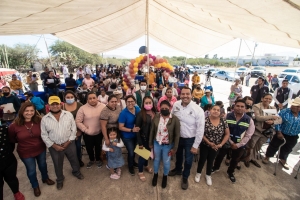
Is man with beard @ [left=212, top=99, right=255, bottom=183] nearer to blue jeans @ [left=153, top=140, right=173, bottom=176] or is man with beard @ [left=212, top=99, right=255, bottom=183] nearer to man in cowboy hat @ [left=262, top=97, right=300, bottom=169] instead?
man in cowboy hat @ [left=262, top=97, right=300, bottom=169]

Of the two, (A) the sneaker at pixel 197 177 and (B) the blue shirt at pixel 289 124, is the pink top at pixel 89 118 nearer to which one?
(A) the sneaker at pixel 197 177

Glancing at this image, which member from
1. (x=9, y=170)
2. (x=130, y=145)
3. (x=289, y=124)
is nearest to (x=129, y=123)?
(x=130, y=145)

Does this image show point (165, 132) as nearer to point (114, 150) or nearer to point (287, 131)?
point (114, 150)

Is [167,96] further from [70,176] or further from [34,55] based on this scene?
[34,55]

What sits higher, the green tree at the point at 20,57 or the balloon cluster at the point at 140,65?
the green tree at the point at 20,57

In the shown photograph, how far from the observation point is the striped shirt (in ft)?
7.77

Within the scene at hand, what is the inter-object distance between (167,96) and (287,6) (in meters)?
2.77

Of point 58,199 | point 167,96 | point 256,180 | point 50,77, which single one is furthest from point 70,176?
point 50,77

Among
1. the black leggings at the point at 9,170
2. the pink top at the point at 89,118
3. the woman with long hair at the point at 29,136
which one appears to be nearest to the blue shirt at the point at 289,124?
the pink top at the point at 89,118

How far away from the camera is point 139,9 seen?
5.71 metres

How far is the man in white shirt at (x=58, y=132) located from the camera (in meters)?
2.39

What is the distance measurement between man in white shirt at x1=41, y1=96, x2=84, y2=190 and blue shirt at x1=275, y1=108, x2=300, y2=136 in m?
4.19

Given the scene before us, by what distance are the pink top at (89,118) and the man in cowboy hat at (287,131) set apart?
12.4 feet

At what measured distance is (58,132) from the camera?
245 cm
